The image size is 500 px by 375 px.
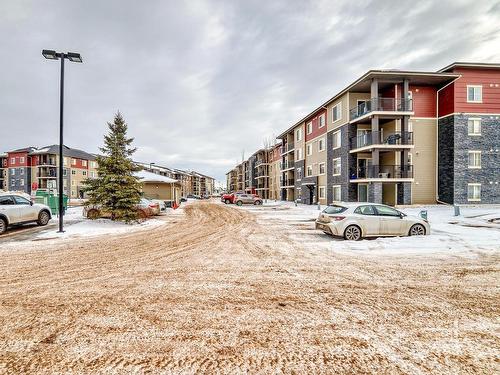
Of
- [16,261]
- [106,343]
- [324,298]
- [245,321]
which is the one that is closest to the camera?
[106,343]

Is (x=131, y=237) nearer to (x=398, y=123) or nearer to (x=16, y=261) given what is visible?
(x=16, y=261)

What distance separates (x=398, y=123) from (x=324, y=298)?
81.4ft

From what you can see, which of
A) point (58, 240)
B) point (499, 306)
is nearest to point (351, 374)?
point (499, 306)

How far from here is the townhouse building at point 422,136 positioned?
23047mm

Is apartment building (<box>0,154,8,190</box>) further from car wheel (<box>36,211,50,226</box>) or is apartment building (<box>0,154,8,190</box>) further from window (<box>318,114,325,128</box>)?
window (<box>318,114,325,128</box>)

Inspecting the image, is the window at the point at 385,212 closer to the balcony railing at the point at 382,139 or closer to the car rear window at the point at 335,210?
the car rear window at the point at 335,210

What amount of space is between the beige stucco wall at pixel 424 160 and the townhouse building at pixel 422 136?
0.29 ft

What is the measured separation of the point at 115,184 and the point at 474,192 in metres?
29.5

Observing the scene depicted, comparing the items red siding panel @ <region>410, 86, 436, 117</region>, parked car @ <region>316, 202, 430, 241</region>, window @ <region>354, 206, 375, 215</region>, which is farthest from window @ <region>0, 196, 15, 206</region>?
red siding panel @ <region>410, 86, 436, 117</region>

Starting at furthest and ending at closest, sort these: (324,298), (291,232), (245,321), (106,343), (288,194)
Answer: (288,194) → (291,232) → (324,298) → (245,321) → (106,343)

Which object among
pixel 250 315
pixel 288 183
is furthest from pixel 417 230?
pixel 288 183

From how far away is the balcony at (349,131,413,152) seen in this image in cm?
2278

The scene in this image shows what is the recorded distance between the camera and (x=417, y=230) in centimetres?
1011

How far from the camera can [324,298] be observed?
Result: 14.5 feet
